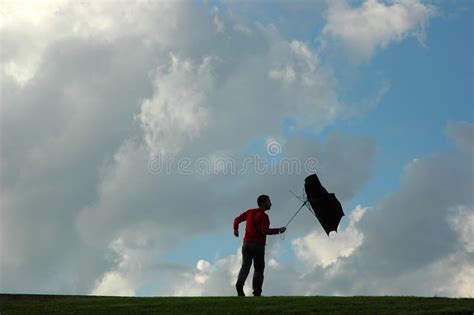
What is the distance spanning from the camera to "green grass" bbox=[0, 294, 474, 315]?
1592 centimetres

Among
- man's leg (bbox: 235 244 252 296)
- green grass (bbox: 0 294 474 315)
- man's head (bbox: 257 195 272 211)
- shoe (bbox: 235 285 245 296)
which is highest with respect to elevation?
man's head (bbox: 257 195 272 211)

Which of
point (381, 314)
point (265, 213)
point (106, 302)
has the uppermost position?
point (265, 213)

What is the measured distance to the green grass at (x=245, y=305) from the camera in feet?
52.2

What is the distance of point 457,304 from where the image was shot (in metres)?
16.4

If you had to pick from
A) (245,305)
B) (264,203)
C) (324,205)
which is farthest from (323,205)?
(245,305)

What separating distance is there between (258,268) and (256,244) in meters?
0.60

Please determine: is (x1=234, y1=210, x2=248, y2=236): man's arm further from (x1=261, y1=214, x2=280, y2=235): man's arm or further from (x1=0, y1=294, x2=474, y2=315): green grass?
(x1=0, y1=294, x2=474, y2=315): green grass

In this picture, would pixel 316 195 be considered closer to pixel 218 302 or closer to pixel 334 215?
pixel 334 215

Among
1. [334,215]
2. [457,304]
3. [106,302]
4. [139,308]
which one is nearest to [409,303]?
[457,304]

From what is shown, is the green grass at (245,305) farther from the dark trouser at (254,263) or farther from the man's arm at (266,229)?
the man's arm at (266,229)

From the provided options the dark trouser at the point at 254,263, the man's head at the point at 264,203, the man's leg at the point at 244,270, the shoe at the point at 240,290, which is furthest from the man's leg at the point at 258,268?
the man's head at the point at 264,203

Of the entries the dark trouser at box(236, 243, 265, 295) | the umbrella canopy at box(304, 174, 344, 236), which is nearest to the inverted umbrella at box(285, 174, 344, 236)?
the umbrella canopy at box(304, 174, 344, 236)

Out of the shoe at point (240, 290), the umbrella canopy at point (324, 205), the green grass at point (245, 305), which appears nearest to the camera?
the green grass at point (245, 305)

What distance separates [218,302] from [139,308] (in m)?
1.72
